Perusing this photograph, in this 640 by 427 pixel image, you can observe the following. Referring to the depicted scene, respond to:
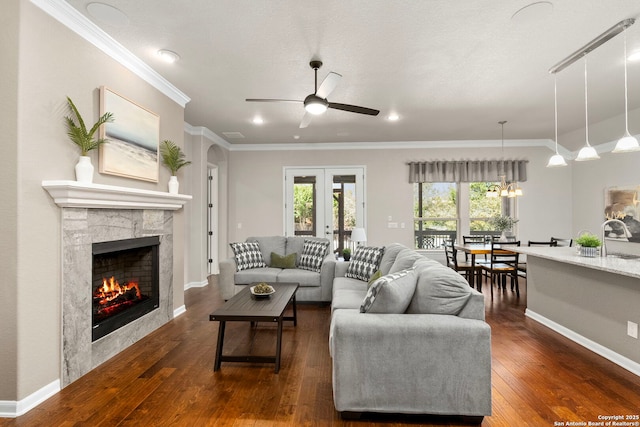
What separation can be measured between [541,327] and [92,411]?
14.4 ft

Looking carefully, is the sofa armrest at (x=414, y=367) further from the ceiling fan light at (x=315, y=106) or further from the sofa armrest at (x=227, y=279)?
the sofa armrest at (x=227, y=279)

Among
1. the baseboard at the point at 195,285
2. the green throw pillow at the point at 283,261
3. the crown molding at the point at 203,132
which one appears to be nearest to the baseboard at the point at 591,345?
the green throw pillow at the point at 283,261

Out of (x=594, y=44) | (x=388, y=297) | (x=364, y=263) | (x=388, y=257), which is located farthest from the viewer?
(x=364, y=263)

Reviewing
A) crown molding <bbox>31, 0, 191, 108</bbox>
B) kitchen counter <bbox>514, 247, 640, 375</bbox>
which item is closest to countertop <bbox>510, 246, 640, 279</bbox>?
kitchen counter <bbox>514, 247, 640, 375</bbox>

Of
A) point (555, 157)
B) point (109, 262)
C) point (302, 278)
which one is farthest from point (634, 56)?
point (109, 262)

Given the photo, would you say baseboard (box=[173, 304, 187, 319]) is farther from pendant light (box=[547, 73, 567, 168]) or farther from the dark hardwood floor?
pendant light (box=[547, 73, 567, 168])

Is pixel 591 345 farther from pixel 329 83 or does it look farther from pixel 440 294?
pixel 329 83

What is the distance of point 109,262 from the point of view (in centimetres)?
328

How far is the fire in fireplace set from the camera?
2.99 meters

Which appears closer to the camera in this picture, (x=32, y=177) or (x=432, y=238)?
(x=32, y=177)

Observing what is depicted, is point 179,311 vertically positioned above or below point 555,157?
below

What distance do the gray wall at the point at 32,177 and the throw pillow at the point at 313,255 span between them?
10.1 feet

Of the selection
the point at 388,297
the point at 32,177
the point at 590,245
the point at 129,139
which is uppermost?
the point at 129,139

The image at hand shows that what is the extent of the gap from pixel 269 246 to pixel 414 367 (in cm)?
361
